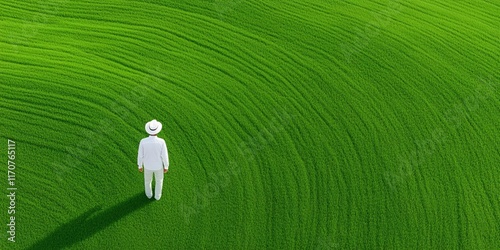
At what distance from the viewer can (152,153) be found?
920cm

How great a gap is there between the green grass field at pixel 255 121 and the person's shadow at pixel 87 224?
3 cm

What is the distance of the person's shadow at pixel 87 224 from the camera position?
9711 millimetres

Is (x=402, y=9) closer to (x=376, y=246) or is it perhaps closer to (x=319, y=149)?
(x=319, y=149)

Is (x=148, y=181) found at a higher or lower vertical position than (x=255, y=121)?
lower

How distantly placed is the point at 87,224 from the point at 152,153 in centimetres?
224

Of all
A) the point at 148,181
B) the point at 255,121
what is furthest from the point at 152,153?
the point at 255,121

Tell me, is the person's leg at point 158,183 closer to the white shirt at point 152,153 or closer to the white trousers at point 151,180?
the white trousers at point 151,180

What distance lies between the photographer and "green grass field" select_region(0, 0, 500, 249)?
33.6ft

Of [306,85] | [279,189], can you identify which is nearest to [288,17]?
[306,85]

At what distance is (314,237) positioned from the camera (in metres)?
10.3
